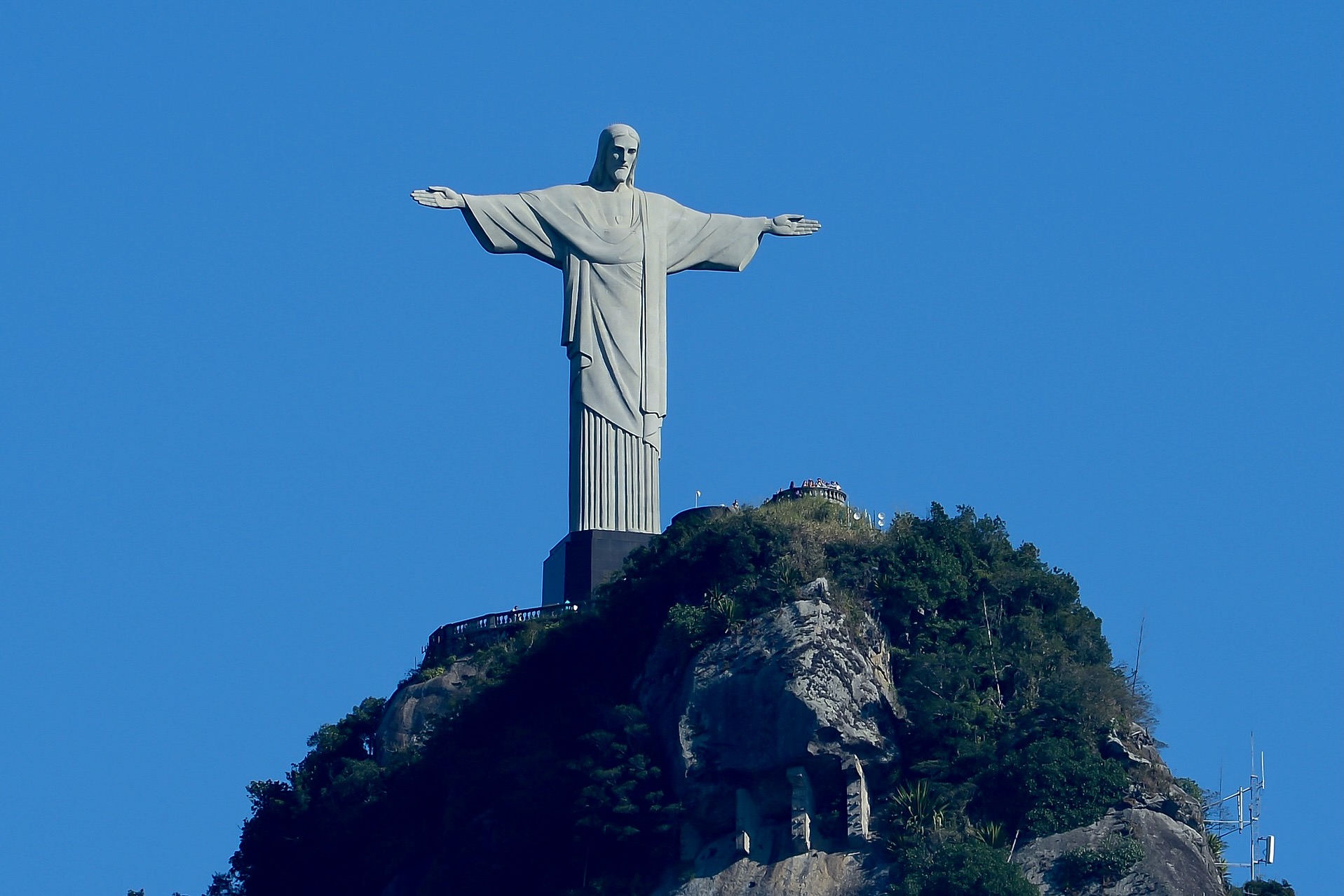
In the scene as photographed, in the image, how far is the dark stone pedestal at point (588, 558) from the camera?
171ft

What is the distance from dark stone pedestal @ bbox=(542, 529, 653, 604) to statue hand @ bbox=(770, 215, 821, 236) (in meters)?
7.03

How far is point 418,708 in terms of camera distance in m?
52.4

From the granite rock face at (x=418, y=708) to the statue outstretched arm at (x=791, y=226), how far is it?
1012cm

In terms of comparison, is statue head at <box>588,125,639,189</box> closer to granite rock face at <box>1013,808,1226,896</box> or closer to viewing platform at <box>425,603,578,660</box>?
viewing platform at <box>425,603,578,660</box>

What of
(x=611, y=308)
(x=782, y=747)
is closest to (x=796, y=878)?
(x=782, y=747)

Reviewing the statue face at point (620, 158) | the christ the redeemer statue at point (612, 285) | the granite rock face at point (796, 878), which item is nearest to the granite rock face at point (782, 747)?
the granite rock face at point (796, 878)

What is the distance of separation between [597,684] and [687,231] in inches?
413

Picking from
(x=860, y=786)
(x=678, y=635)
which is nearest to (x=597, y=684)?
(x=678, y=635)

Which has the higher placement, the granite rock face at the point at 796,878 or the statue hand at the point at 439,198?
the statue hand at the point at 439,198

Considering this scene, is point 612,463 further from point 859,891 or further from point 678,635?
point 859,891

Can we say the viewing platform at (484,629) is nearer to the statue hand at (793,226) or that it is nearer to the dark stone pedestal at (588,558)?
the dark stone pedestal at (588,558)

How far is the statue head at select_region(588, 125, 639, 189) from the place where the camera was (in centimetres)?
Answer: 5475

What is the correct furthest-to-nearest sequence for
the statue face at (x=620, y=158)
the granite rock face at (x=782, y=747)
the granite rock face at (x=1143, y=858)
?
the statue face at (x=620, y=158), the granite rock face at (x=782, y=747), the granite rock face at (x=1143, y=858)

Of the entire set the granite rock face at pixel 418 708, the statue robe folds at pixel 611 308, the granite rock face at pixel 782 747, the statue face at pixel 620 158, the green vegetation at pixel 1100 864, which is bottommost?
the green vegetation at pixel 1100 864
